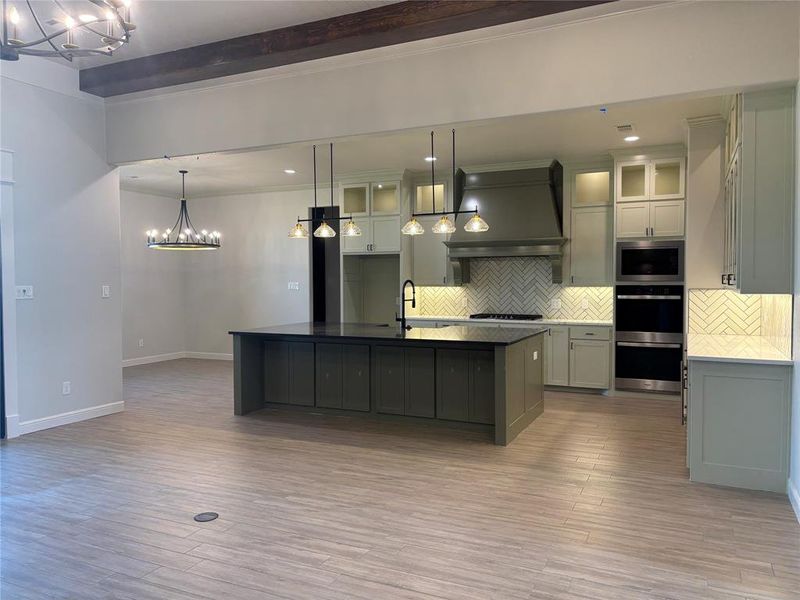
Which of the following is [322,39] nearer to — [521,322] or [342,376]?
[342,376]

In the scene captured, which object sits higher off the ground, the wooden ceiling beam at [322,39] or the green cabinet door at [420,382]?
the wooden ceiling beam at [322,39]

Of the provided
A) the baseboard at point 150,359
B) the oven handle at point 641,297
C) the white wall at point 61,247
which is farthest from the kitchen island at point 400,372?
the baseboard at point 150,359

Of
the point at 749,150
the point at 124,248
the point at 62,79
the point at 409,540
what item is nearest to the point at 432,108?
the point at 749,150

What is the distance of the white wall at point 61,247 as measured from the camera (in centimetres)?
502

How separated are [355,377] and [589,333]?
3.05 meters

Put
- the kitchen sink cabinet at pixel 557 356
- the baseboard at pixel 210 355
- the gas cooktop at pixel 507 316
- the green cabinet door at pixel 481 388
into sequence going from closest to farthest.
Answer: the green cabinet door at pixel 481 388 < the kitchen sink cabinet at pixel 557 356 < the gas cooktop at pixel 507 316 < the baseboard at pixel 210 355

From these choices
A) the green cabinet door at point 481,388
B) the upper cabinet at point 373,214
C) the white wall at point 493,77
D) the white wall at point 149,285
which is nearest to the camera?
the white wall at point 493,77

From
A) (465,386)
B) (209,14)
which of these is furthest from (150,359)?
(209,14)

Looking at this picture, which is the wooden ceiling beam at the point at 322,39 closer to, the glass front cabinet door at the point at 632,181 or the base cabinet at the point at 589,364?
the glass front cabinet door at the point at 632,181

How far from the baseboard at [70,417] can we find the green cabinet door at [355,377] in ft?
8.18

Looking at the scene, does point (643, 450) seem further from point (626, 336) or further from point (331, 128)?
point (331, 128)

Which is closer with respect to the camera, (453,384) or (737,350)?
(737,350)

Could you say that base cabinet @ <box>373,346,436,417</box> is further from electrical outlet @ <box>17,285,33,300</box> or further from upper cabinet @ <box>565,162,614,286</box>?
electrical outlet @ <box>17,285,33,300</box>

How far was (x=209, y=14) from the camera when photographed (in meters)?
3.99
